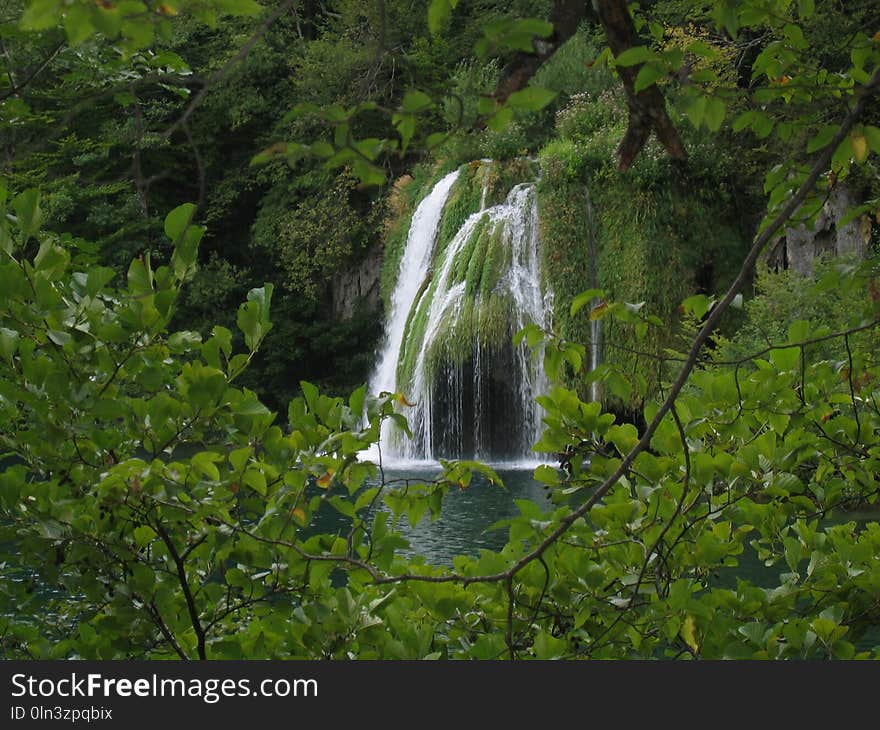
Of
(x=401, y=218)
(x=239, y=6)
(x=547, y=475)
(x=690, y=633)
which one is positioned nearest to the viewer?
(x=239, y=6)

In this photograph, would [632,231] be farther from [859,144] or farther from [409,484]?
[859,144]

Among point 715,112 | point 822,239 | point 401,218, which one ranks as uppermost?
point 401,218

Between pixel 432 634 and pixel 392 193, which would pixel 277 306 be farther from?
pixel 432 634

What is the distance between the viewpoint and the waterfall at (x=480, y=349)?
13516mm

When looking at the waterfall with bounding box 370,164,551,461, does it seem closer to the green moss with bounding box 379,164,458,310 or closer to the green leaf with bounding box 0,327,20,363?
the green moss with bounding box 379,164,458,310

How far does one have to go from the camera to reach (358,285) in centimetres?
1930

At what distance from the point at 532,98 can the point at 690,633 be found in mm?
1069

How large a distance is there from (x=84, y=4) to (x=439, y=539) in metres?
7.45

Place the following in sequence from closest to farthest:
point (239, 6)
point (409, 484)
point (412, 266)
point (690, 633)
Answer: point (239, 6)
point (690, 633)
point (409, 484)
point (412, 266)

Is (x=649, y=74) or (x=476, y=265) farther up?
(x=476, y=265)

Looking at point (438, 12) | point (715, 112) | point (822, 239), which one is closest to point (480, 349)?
point (822, 239)

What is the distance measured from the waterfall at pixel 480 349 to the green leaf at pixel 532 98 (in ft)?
38.9

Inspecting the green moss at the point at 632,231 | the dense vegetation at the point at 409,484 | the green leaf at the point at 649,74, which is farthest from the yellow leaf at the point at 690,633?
the green moss at the point at 632,231

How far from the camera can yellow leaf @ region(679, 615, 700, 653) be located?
195cm
